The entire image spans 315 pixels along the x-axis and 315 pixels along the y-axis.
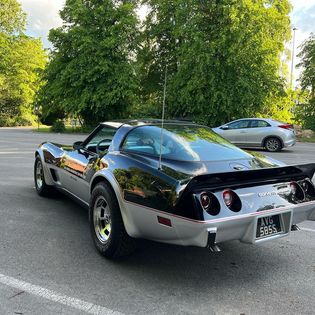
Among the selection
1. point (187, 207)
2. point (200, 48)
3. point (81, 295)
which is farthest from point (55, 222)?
point (200, 48)

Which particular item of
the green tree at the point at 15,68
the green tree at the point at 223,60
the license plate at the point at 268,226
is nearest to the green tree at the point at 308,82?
the green tree at the point at 223,60

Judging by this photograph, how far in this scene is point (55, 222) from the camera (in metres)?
5.12

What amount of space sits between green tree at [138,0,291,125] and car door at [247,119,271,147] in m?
9.00

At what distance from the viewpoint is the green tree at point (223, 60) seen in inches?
979

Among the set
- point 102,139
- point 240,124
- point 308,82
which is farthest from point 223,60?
point 102,139

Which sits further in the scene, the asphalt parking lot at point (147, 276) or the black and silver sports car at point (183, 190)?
the black and silver sports car at point (183, 190)

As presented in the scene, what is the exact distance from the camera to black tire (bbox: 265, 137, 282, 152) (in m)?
15.3

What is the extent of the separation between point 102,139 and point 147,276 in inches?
81.8

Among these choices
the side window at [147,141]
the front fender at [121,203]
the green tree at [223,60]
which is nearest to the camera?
the front fender at [121,203]

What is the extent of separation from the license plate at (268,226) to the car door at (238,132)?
12.8 m

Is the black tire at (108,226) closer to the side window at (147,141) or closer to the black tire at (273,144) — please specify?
the side window at (147,141)

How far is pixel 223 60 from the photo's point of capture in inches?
1005

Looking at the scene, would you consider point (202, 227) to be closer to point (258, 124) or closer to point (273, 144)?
point (273, 144)

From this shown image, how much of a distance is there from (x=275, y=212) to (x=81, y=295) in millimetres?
1754
